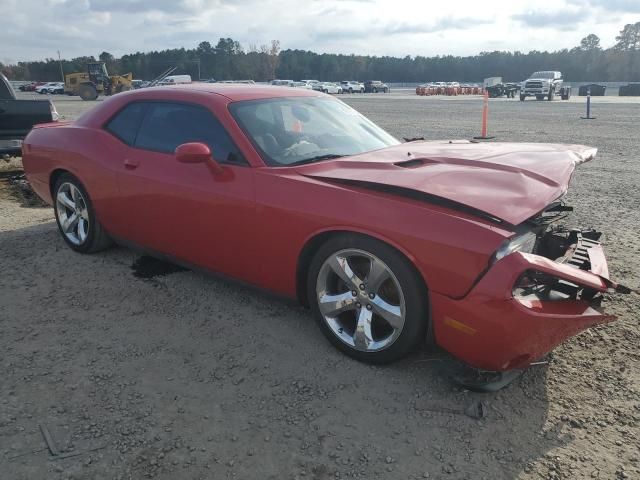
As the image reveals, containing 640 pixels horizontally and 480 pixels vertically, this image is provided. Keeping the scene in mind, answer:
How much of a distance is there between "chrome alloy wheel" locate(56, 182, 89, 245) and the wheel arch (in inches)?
94.9

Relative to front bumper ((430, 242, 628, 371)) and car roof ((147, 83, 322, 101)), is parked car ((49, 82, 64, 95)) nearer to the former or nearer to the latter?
car roof ((147, 83, 322, 101))

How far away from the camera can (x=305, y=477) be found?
2180mm

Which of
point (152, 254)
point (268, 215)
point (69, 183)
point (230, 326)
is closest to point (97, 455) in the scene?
point (230, 326)

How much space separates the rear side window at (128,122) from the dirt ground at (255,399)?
1.17 meters

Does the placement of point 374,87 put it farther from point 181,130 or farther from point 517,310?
point 517,310

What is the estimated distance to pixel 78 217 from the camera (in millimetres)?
4715

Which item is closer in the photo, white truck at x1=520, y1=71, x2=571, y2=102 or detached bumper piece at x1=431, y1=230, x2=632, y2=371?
detached bumper piece at x1=431, y1=230, x2=632, y2=371

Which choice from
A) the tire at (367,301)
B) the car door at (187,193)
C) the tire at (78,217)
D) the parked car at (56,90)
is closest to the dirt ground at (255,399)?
the tire at (367,301)

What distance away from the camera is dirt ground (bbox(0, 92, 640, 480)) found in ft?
7.39

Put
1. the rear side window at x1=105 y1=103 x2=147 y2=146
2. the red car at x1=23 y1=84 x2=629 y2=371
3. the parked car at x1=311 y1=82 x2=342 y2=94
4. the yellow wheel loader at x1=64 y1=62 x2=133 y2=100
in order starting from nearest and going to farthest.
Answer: the red car at x1=23 y1=84 x2=629 y2=371
the rear side window at x1=105 y1=103 x2=147 y2=146
the yellow wheel loader at x1=64 y1=62 x2=133 y2=100
the parked car at x1=311 y1=82 x2=342 y2=94

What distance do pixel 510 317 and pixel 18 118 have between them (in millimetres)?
7868

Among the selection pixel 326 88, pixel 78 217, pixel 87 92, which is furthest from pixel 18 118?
pixel 326 88

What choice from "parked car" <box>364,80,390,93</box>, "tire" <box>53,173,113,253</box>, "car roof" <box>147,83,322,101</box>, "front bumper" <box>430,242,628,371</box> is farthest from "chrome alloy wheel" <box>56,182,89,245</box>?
"parked car" <box>364,80,390,93</box>

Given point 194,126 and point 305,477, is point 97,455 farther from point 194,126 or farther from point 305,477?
point 194,126
